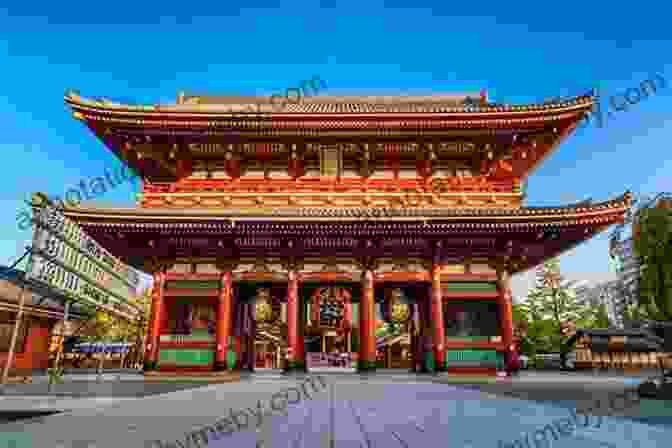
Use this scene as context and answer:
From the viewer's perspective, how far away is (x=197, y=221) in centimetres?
1188

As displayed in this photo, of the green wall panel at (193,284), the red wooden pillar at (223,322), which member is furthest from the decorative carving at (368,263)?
the green wall panel at (193,284)

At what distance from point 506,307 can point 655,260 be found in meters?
5.92

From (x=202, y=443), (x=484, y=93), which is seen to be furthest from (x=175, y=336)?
(x=484, y=93)

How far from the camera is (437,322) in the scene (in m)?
12.6

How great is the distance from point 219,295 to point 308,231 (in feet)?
13.3

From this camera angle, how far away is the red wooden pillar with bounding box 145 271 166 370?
1201 centimetres

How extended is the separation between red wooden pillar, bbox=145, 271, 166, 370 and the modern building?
0.14ft

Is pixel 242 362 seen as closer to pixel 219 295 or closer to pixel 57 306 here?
pixel 219 295

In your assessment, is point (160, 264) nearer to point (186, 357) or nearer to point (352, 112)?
point (186, 357)

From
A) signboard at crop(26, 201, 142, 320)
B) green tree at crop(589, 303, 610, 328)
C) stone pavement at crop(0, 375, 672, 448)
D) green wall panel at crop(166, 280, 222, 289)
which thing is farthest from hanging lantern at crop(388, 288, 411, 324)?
green tree at crop(589, 303, 610, 328)

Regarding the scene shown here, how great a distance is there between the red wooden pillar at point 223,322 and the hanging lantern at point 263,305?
1.38 meters

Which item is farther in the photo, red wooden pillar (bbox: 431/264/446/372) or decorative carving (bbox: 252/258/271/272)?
decorative carving (bbox: 252/258/271/272)

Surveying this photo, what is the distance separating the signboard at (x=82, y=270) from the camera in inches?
845

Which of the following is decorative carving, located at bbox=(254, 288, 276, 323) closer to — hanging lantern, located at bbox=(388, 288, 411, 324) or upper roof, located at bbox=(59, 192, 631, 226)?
upper roof, located at bbox=(59, 192, 631, 226)
